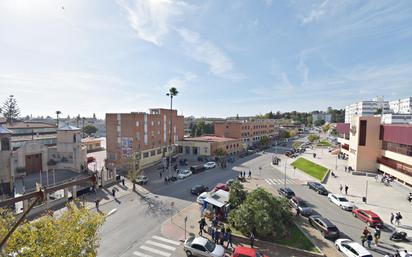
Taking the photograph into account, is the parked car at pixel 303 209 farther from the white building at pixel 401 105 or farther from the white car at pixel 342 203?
the white building at pixel 401 105

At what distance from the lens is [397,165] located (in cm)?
4016

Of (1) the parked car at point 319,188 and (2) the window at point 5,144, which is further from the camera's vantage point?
(1) the parked car at point 319,188

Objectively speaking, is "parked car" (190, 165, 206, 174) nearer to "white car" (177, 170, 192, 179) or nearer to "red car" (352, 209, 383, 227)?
"white car" (177, 170, 192, 179)

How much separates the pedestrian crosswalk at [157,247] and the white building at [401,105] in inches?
6495

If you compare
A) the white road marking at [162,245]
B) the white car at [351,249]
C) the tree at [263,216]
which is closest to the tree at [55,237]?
the white road marking at [162,245]

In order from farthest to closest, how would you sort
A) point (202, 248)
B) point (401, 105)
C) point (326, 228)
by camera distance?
1. point (401, 105)
2. point (326, 228)
3. point (202, 248)

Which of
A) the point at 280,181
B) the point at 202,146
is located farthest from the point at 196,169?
the point at 202,146

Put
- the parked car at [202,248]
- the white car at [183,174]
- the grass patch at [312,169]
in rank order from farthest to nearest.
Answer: the grass patch at [312,169], the white car at [183,174], the parked car at [202,248]

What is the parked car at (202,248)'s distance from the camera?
17.0 m

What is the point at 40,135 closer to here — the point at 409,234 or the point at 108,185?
the point at 108,185

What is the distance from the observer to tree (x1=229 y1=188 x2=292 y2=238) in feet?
63.1

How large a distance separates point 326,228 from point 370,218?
6494 mm

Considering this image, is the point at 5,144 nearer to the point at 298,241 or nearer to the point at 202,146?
the point at 298,241

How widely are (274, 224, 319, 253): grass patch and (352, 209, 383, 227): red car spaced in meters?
8.15
